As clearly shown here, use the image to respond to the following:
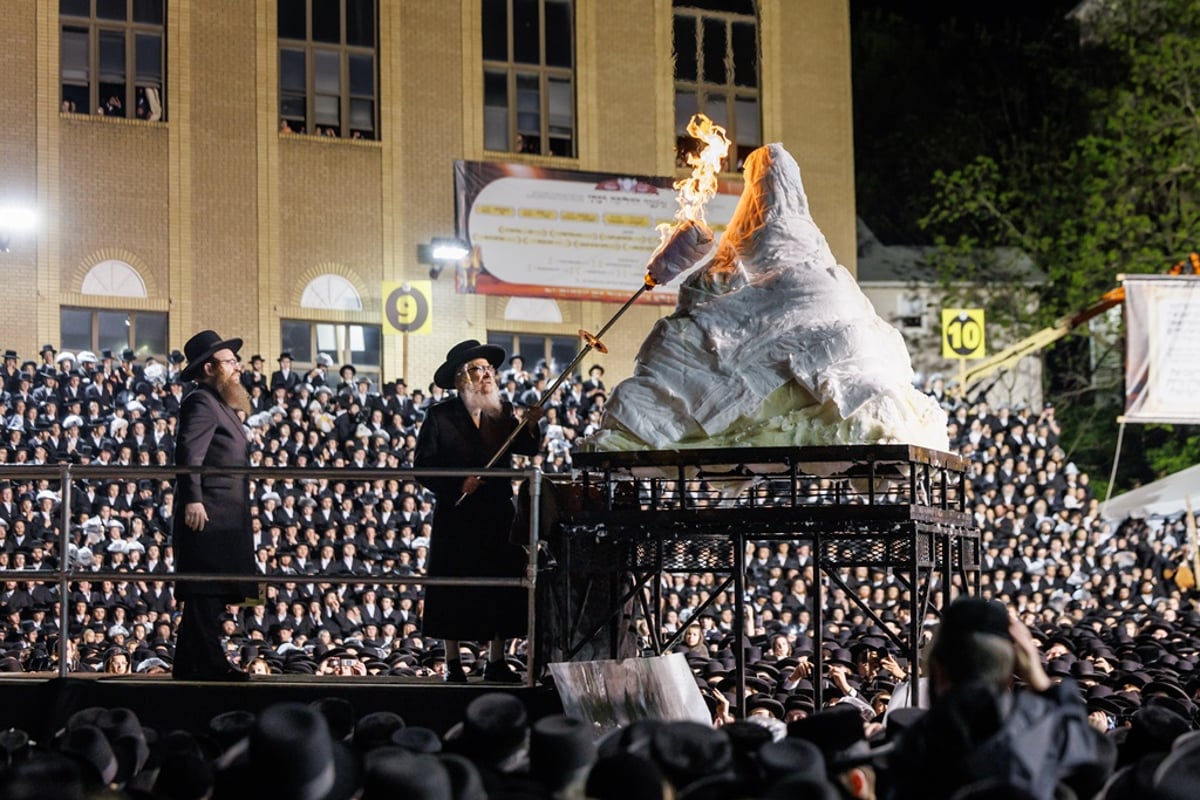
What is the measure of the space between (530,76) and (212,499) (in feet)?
76.0

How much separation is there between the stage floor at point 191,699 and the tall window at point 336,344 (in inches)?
829

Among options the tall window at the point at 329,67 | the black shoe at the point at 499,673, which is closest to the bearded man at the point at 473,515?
the black shoe at the point at 499,673

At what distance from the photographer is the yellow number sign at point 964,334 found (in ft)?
102

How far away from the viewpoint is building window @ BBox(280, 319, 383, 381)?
93.9 feet

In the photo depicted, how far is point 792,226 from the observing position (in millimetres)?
9039

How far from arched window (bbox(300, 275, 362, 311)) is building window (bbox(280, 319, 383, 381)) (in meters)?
0.29

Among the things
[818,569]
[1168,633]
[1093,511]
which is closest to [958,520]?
[818,569]

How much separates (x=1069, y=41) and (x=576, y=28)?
16.1 metres

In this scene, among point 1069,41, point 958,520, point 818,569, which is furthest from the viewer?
point 1069,41

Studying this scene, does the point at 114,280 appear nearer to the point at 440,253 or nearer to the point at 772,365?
the point at 440,253

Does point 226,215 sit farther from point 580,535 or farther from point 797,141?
point 580,535

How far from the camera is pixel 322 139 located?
95.8 feet

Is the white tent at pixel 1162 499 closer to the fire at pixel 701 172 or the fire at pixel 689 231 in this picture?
the fire at pixel 701 172

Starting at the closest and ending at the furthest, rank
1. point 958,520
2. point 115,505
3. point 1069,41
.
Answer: point 958,520, point 115,505, point 1069,41
